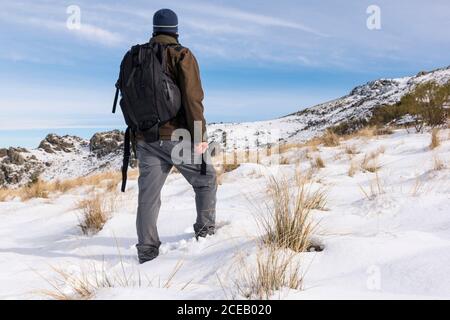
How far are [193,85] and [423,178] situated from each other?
339 cm

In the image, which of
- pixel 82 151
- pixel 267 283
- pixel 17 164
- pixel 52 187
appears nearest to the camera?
pixel 267 283

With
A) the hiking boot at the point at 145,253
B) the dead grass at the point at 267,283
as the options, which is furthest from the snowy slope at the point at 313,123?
the dead grass at the point at 267,283

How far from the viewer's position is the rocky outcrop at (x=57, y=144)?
4048 inches

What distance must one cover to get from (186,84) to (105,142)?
90472 millimetres

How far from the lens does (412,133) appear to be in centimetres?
1136

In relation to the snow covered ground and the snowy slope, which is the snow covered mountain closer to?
the snowy slope

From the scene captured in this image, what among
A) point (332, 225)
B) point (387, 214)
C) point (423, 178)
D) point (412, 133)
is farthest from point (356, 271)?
point (412, 133)

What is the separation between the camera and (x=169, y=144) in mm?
3393

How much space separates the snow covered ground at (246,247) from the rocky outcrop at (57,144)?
102 m

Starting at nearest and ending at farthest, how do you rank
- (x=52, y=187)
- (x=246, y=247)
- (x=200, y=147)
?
(x=246, y=247)
(x=200, y=147)
(x=52, y=187)

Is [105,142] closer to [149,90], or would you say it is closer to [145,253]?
[145,253]

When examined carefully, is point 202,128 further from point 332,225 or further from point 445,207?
point 445,207

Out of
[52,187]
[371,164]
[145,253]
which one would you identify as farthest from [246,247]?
[52,187]

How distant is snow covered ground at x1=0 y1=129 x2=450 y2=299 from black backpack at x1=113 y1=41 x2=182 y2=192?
986 mm
